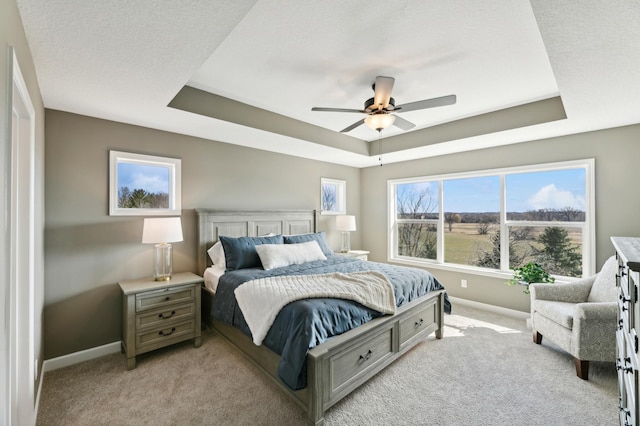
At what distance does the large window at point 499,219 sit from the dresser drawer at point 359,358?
8.47 feet

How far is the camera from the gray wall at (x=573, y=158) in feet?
10.0

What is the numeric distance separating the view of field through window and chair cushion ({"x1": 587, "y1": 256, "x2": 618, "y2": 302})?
0.80 metres

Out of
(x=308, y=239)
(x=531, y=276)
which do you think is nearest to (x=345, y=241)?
(x=308, y=239)

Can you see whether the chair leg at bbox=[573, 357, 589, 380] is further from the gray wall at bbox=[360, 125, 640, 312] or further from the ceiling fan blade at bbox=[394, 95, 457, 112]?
the ceiling fan blade at bbox=[394, 95, 457, 112]

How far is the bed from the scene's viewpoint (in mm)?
1881

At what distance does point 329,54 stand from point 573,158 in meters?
3.35

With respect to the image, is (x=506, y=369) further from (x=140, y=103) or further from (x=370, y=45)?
(x=140, y=103)

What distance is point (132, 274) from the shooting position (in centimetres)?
303

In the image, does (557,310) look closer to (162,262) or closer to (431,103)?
(431,103)

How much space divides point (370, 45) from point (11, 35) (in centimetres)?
201

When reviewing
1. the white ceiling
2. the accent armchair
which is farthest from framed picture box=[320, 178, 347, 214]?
the accent armchair

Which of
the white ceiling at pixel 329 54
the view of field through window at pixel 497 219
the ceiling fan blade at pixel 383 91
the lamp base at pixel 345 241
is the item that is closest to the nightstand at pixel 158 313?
the white ceiling at pixel 329 54

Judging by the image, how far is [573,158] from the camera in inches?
133

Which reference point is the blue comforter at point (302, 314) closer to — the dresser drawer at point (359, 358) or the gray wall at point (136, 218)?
the dresser drawer at point (359, 358)
